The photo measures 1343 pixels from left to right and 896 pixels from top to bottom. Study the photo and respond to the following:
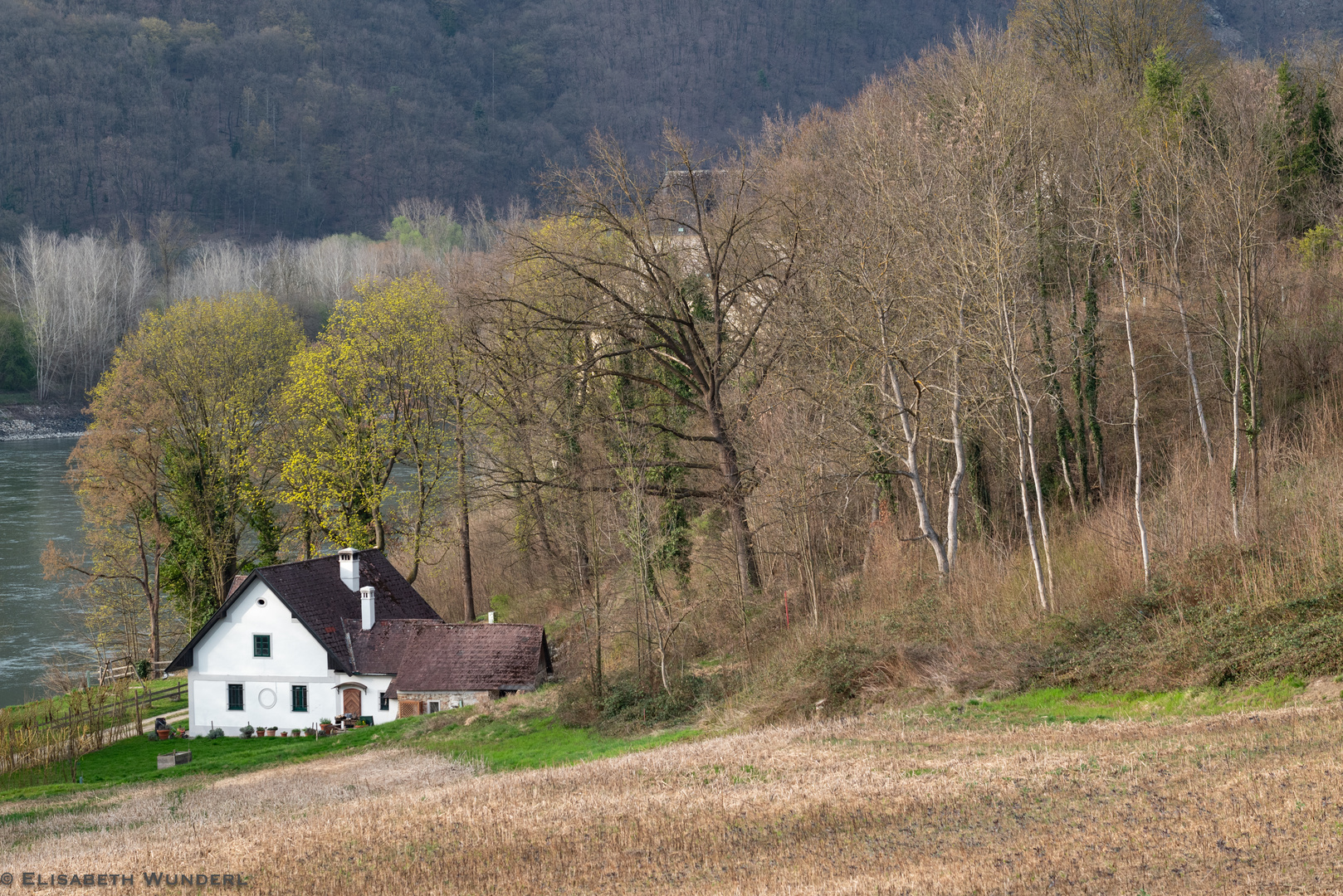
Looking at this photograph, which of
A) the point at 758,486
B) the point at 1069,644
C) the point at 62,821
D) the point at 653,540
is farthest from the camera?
the point at 758,486

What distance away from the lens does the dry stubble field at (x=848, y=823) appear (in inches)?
354

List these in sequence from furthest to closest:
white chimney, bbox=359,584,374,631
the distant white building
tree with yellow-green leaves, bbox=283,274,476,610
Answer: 1. tree with yellow-green leaves, bbox=283,274,476,610
2. white chimney, bbox=359,584,374,631
3. the distant white building

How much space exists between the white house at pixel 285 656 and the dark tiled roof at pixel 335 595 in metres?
0.04

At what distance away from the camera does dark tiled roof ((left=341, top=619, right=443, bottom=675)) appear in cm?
3738

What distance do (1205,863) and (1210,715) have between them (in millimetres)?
6592

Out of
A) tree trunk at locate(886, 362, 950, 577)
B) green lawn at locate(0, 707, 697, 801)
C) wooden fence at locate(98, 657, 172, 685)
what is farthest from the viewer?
wooden fence at locate(98, 657, 172, 685)

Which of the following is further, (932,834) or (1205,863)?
(932,834)

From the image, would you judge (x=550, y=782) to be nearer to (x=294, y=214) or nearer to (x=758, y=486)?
(x=758, y=486)

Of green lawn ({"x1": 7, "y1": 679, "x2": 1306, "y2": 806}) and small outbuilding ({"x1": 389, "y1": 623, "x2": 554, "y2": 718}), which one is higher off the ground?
small outbuilding ({"x1": 389, "y1": 623, "x2": 554, "y2": 718})

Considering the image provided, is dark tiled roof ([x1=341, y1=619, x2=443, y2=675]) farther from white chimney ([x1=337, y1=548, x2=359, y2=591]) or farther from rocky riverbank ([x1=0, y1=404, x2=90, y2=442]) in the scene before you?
rocky riverbank ([x1=0, y1=404, x2=90, y2=442])

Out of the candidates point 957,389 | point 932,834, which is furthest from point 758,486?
point 932,834

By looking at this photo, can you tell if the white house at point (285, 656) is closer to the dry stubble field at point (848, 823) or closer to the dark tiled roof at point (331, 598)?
the dark tiled roof at point (331, 598)

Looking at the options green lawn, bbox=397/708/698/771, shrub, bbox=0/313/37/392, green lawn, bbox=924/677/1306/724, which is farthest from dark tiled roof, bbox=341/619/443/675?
shrub, bbox=0/313/37/392

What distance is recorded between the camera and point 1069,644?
715 inches
